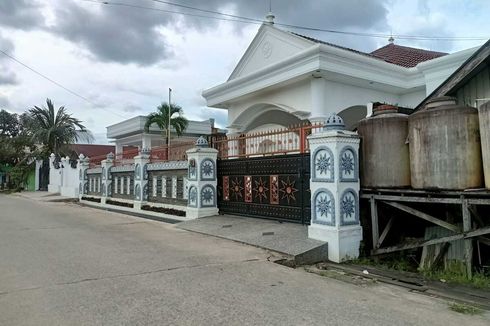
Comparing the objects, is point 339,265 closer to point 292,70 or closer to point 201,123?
point 292,70

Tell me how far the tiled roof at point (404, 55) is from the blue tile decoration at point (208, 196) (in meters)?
8.56

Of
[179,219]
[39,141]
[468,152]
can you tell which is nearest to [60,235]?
[179,219]

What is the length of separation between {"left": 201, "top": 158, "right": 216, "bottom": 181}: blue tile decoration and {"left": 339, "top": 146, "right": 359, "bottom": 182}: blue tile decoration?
17.1 feet

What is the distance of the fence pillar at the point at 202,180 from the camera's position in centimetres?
1168

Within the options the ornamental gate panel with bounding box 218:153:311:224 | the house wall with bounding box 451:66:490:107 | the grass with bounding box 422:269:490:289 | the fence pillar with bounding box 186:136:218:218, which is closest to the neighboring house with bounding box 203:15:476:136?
the house wall with bounding box 451:66:490:107

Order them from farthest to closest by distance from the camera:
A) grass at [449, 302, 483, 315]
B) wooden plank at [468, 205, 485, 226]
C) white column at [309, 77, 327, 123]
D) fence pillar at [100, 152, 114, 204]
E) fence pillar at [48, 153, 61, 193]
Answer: fence pillar at [48, 153, 61, 193]
fence pillar at [100, 152, 114, 204]
white column at [309, 77, 327, 123]
wooden plank at [468, 205, 485, 226]
grass at [449, 302, 483, 315]

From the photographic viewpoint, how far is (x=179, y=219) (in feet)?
40.3

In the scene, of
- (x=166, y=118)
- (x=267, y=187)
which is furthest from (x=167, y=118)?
(x=267, y=187)

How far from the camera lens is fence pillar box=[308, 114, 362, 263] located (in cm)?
718

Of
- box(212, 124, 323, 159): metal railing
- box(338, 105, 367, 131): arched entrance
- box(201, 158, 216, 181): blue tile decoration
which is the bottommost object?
box(201, 158, 216, 181): blue tile decoration

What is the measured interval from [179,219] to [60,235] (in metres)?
3.46

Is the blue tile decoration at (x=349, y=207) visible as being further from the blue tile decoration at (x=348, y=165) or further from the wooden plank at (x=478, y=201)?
the wooden plank at (x=478, y=201)

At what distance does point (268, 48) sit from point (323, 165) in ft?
28.5

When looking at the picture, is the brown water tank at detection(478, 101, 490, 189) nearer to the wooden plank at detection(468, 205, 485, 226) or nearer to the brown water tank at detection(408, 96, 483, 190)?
the brown water tank at detection(408, 96, 483, 190)
